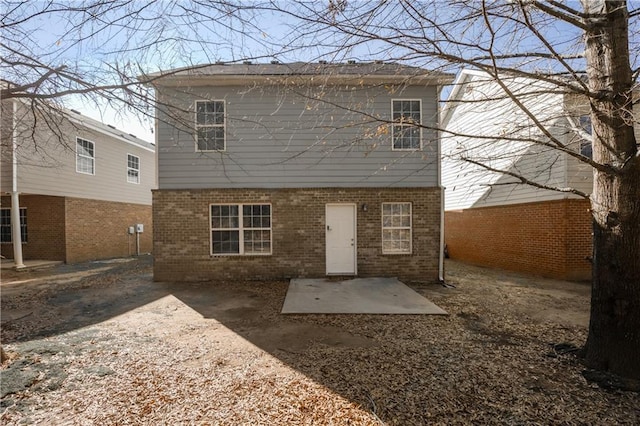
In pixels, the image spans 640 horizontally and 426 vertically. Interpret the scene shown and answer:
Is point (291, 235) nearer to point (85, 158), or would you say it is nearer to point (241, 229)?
point (241, 229)

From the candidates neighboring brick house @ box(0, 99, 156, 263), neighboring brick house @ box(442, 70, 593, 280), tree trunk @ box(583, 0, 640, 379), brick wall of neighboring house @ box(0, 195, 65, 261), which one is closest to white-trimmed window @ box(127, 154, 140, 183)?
neighboring brick house @ box(0, 99, 156, 263)

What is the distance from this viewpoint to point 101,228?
1397 cm

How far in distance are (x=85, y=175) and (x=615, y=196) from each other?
17.0 m

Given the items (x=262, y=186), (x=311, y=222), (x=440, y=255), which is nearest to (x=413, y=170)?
(x=440, y=255)

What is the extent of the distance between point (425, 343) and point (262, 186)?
5.81 m

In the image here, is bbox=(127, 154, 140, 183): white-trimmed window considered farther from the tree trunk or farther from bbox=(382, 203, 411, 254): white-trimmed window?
the tree trunk

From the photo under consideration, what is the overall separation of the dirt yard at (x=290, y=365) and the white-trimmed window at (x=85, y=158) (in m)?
8.43

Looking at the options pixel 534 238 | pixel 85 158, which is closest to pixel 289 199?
pixel 534 238

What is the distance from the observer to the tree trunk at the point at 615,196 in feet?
10.6

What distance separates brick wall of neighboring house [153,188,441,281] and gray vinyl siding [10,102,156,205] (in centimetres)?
506

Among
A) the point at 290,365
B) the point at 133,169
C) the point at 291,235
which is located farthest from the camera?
the point at 133,169

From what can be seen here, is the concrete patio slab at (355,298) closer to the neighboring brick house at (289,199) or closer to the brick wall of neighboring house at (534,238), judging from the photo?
the neighboring brick house at (289,199)

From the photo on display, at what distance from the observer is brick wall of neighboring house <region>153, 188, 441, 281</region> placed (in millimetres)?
8219

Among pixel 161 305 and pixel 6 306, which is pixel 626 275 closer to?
pixel 161 305
